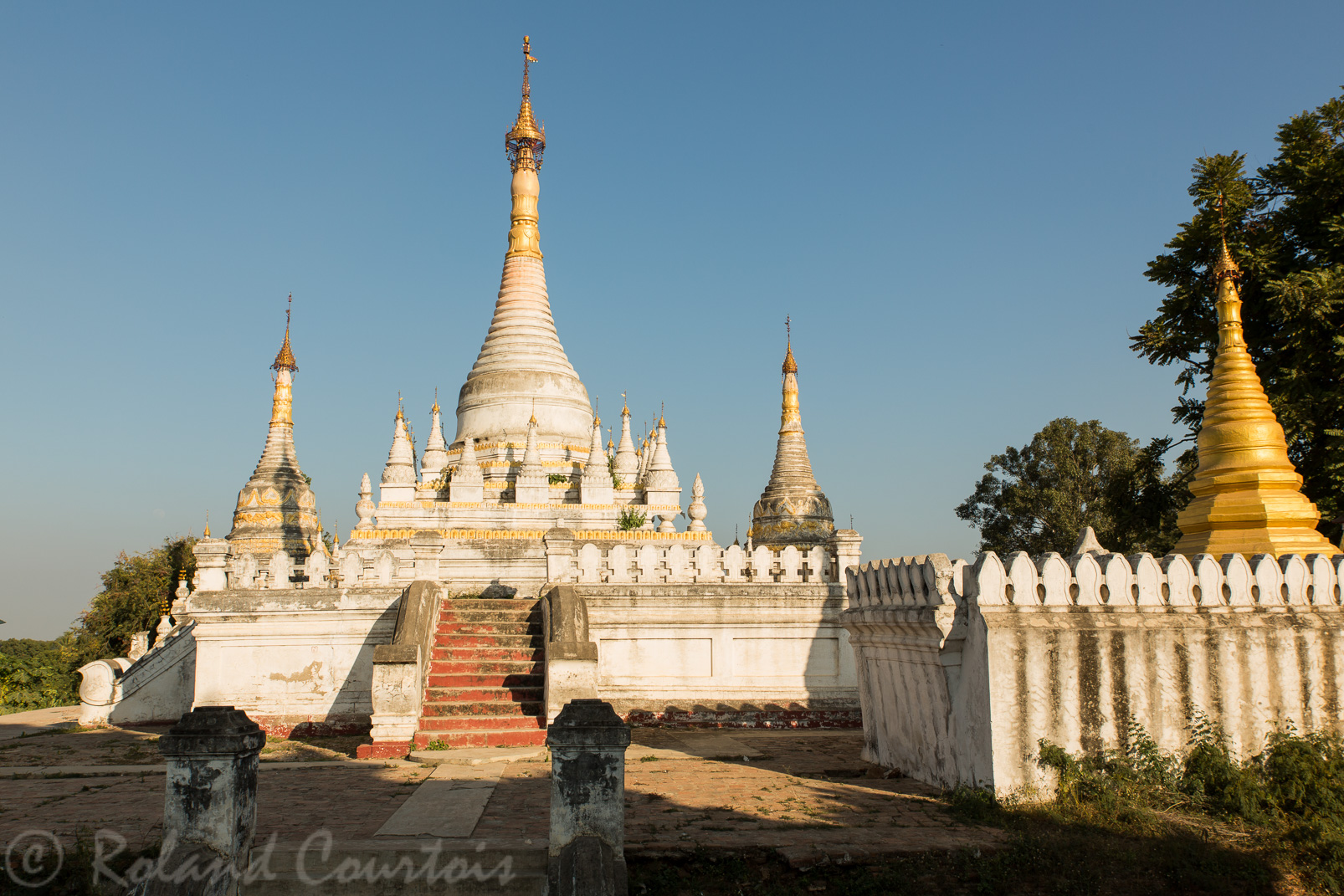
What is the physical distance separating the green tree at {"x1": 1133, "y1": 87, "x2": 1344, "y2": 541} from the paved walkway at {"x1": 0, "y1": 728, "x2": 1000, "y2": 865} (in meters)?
14.0

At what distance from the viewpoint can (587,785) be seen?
7.57m

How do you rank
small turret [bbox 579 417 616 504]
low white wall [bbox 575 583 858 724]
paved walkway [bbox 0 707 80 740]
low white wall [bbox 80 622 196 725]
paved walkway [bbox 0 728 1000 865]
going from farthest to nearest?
small turret [bbox 579 417 616 504], low white wall [bbox 80 622 196 725], paved walkway [bbox 0 707 80 740], low white wall [bbox 575 583 858 724], paved walkway [bbox 0 728 1000 865]

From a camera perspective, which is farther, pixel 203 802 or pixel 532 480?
pixel 532 480

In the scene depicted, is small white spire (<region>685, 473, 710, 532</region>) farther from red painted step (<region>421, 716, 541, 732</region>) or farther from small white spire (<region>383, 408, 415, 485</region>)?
red painted step (<region>421, 716, 541, 732</region>)

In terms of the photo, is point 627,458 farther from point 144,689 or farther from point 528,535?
point 144,689

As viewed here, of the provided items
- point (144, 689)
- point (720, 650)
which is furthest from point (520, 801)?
point (144, 689)

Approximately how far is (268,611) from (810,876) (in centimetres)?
1188

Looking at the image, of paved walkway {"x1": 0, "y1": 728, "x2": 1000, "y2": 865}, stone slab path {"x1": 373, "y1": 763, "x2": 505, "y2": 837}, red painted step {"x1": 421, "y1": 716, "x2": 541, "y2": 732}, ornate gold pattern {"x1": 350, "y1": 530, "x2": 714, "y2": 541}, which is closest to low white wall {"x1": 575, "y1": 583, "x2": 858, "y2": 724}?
paved walkway {"x1": 0, "y1": 728, "x2": 1000, "y2": 865}

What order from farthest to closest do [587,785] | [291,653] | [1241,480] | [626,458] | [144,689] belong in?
1. [626,458]
2. [144,689]
3. [291,653]
4. [1241,480]
5. [587,785]

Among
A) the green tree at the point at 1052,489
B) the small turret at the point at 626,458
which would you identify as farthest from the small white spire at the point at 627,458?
the green tree at the point at 1052,489

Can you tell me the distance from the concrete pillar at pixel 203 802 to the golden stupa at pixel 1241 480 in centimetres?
1293

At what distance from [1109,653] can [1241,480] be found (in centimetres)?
616

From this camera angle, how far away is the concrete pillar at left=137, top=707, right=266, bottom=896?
752cm

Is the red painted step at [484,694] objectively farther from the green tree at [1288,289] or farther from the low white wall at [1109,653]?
the green tree at [1288,289]
